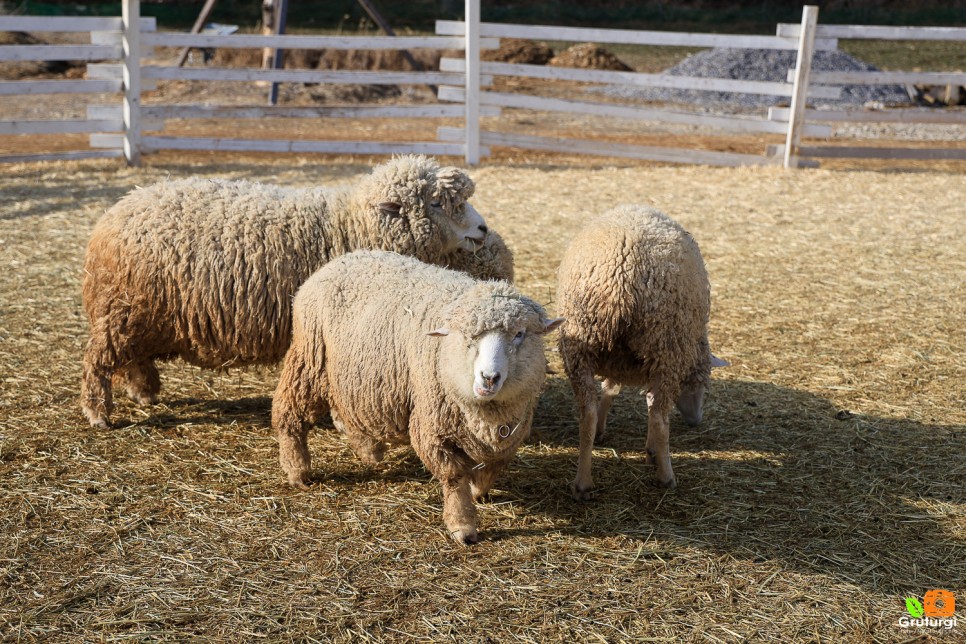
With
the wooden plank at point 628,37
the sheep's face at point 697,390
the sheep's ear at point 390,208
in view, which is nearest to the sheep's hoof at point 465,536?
the sheep's face at point 697,390

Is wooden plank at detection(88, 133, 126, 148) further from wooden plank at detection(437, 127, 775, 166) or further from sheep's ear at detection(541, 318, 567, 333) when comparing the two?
sheep's ear at detection(541, 318, 567, 333)

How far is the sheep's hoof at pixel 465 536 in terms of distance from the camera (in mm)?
4031

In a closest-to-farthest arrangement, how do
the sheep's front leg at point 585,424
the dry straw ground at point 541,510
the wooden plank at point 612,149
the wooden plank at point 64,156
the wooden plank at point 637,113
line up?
the dry straw ground at point 541,510 → the sheep's front leg at point 585,424 → the wooden plank at point 64,156 → the wooden plank at point 637,113 → the wooden plank at point 612,149

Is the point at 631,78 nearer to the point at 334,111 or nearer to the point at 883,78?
the point at 883,78

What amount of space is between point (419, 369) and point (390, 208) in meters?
1.31

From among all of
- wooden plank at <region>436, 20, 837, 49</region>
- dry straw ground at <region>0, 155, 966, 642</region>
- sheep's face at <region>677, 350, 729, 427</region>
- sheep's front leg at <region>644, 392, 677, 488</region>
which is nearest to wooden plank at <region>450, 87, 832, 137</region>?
wooden plank at <region>436, 20, 837, 49</region>

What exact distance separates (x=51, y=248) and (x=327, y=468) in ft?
14.6

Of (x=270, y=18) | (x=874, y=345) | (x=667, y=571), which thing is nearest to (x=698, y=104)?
(x=270, y=18)

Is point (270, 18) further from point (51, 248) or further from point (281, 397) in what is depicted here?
point (281, 397)

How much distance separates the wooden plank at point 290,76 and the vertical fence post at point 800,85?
4069 millimetres

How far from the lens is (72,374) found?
18.6 ft

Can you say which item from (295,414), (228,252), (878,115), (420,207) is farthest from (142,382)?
(878,115)

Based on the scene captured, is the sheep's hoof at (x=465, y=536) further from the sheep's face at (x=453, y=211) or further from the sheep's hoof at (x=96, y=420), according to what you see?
the sheep's hoof at (x=96, y=420)

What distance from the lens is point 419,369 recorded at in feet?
13.5
